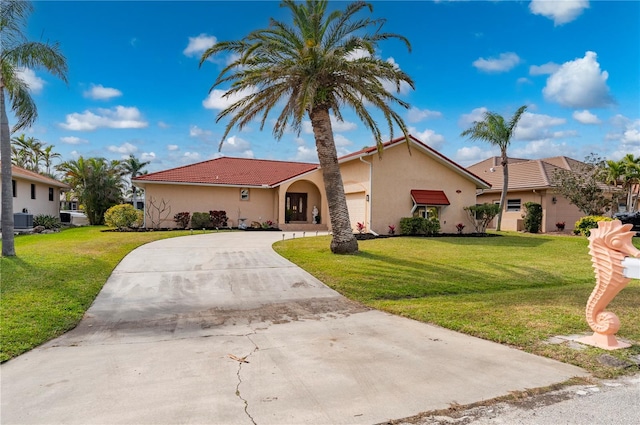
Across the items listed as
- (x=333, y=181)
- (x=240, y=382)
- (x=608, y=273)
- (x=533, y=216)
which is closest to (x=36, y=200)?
(x=333, y=181)

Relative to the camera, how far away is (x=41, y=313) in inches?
273

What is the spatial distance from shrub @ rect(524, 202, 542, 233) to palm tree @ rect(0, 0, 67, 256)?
85.0 ft

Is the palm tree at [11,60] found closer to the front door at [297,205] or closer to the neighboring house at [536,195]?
the front door at [297,205]

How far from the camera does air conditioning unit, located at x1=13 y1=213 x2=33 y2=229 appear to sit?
2450 centimetres

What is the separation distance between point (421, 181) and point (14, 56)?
18745mm

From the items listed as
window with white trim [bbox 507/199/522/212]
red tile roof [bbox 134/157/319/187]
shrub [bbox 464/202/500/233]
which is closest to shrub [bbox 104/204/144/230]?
red tile roof [bbox 134/157/319/187]

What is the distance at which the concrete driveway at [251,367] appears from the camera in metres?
3.71

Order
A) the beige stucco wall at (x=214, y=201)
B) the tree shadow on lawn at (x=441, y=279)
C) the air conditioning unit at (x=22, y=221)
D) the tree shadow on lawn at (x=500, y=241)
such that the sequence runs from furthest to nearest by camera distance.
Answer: the beige stucco wall at (x=214, y=201) < the air conditioning unit at (x=22, y=221) < the tree shadow on lawn at (x=500, y=241) < the tree shadow on lawn at (x=441, y=279)

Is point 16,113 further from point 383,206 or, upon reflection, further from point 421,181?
point 421,181

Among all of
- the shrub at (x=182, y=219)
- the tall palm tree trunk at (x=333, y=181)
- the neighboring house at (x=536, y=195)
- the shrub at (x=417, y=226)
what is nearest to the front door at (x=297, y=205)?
the shrub at (x=182, y=219)

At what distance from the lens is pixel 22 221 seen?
975 inches

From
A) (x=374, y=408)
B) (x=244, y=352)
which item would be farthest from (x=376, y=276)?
(x=374, y=408)

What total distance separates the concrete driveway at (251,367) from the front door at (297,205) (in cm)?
2015

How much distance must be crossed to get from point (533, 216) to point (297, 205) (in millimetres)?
15684
